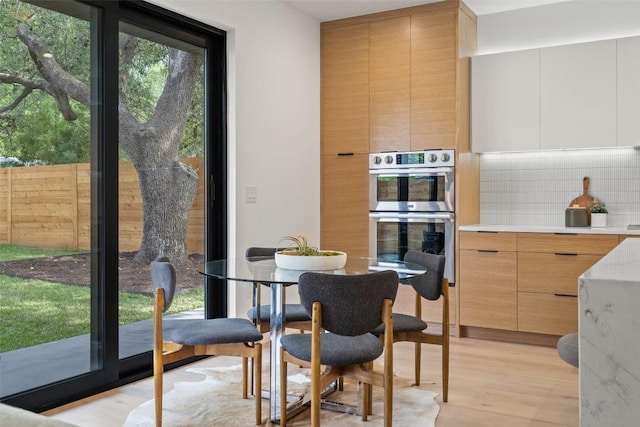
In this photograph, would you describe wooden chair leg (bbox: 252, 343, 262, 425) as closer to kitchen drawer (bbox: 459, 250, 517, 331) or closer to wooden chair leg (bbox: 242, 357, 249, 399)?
wooden chair leg (bbox: 242, 357, 249, 399)

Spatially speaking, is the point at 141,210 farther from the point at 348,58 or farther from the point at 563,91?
the point at 563,91

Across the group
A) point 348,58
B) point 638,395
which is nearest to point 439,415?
point 638,395

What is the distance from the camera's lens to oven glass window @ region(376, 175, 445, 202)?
4648 mm

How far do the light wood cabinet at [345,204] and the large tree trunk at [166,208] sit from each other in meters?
1.49

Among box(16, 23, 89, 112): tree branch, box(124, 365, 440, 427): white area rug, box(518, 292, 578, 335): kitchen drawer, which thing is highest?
box(16, 23, 89, 112): tree branch

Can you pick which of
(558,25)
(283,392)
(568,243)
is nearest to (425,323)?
(283,392)

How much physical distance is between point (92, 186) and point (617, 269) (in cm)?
273

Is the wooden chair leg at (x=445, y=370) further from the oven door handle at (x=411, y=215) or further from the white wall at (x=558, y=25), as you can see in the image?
the white wall at (x=558, y=25)

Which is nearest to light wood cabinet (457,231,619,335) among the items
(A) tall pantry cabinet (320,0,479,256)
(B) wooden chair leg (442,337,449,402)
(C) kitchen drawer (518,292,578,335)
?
(C) kitchen drawer (518,292,578,335)

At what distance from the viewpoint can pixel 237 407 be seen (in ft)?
9.71

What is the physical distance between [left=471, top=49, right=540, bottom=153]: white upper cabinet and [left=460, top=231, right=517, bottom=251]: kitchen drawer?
74 centimetres

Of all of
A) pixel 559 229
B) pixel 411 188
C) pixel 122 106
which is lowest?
pixel 559 229

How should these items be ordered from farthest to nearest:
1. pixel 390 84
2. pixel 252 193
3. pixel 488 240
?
pixel 390 84
pixel 488 240
pixel 252 193

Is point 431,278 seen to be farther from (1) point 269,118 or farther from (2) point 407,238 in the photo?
(1) point 269,118
